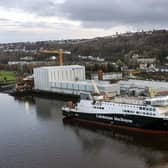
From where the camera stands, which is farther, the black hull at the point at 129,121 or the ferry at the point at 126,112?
the ferry at the point at 126,112

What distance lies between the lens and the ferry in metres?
14.3

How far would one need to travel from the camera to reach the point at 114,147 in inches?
516

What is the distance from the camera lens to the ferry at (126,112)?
46.8ft

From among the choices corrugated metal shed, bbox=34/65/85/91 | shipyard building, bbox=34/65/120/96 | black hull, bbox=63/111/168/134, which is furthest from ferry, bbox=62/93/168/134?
corrugated metal shed, bbox=34/65/85/91

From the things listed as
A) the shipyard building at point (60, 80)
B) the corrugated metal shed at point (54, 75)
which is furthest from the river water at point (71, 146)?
the corrugated metal shed at point (54, 75)

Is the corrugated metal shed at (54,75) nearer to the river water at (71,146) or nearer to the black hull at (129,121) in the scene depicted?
the river water at (71,146)

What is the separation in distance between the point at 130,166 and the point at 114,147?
204 cm

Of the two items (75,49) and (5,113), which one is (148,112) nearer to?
(5,113)

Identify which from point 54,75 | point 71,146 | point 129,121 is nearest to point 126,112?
point 129,121

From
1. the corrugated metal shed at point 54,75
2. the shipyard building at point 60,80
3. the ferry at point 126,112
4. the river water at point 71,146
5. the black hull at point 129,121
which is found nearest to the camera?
the river water at point 71,146

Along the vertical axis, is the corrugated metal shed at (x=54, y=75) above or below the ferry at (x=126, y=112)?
above

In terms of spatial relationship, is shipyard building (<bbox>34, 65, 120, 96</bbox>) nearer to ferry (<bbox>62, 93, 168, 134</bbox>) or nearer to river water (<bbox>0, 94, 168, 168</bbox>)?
river water (<bbox>0, 94, 168, 168</bbox>)

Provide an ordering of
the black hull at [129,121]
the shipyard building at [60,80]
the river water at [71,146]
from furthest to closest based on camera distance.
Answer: the shipyard building at [60,80]
the black hull at [129,121]
the river water at [71,146]

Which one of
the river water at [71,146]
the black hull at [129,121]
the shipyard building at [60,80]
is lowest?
the river water at [71,146]
